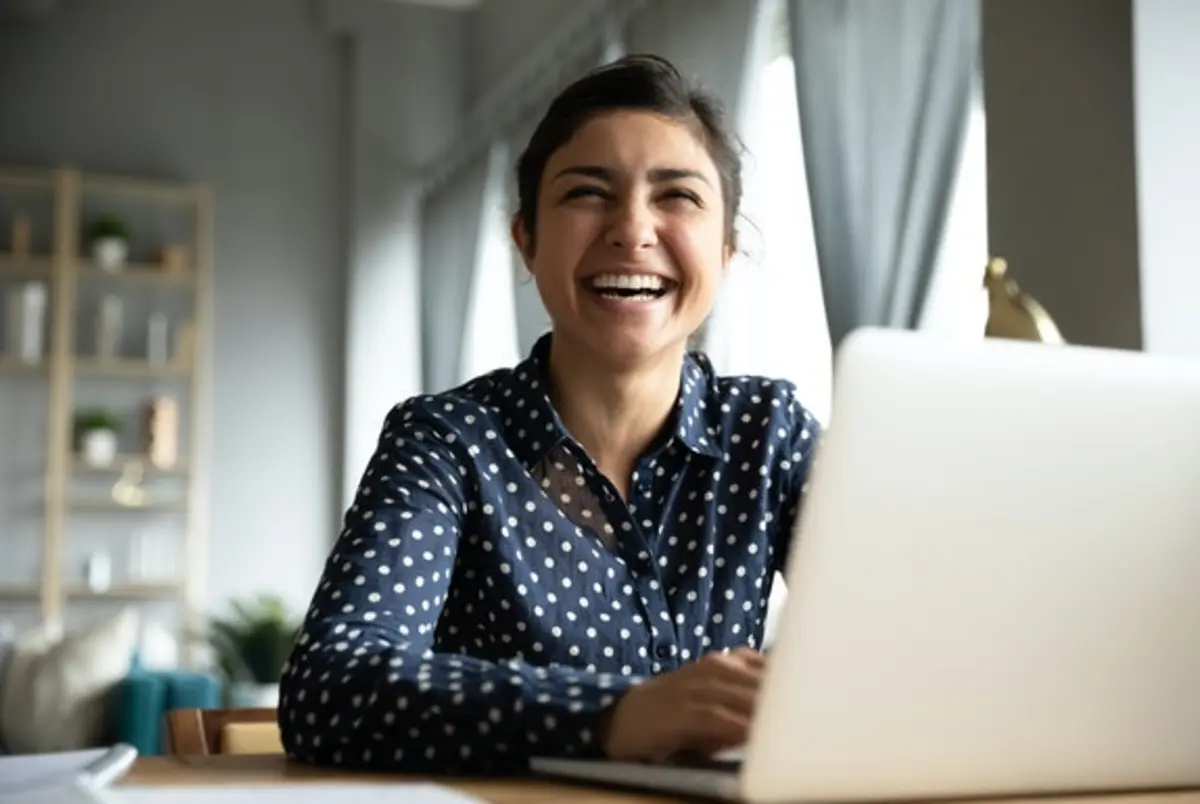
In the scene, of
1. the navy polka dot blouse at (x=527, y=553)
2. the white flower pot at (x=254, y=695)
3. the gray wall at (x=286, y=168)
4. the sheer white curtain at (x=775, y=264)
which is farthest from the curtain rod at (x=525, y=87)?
the navy polka dot blouse at (x=527, y=553)

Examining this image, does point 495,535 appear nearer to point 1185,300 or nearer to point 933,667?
point 933,667

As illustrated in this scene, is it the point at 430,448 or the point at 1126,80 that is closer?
the point at 430,448

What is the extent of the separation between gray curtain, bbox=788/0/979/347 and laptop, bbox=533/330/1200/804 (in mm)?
2081

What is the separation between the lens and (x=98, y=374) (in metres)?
5.86

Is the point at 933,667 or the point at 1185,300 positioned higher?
the point at 1185,300

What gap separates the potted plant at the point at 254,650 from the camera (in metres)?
5.09

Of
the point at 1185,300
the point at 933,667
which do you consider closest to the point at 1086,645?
the point at 933,667

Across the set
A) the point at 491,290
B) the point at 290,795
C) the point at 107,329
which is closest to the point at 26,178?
the point at 107,329

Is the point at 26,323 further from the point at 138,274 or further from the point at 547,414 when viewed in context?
the point at 547,414

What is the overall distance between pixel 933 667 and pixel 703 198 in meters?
0.82

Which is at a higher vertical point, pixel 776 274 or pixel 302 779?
pixel 776 274

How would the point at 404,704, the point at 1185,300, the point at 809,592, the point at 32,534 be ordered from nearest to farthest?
1. the point at 809,592
2. the point at 404,704
3. the point at 1185,300
4. the point at 32,534

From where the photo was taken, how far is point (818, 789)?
66 cm

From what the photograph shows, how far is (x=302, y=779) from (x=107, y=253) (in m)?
5.24
